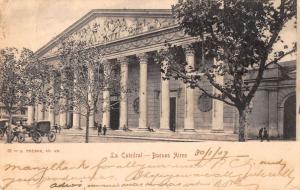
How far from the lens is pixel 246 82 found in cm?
536

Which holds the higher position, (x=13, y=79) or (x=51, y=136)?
(x=13, y=79)

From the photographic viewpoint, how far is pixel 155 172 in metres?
4.80

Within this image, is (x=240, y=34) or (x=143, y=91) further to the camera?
(x=143, y=91)

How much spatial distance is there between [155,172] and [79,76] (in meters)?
2.43

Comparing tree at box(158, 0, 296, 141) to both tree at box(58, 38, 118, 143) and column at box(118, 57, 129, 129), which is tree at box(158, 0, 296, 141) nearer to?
tree at box(58, 38, 118, 143)

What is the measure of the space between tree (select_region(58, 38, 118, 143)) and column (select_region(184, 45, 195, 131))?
1.35 meters

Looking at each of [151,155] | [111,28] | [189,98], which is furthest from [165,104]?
[151,155]

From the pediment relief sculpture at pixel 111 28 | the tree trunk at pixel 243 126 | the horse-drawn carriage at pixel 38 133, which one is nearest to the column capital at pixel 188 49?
the pediment relief sculpture at pixel 111 28

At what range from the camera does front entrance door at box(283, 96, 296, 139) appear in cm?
497

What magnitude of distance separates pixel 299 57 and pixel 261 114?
1854 millimetres

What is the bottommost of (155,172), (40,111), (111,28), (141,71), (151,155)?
(155,172)

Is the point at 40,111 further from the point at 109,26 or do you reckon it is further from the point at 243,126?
the point at 243,126

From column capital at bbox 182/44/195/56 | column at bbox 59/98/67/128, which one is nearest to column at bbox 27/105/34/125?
column at bbox 59/98/67/128

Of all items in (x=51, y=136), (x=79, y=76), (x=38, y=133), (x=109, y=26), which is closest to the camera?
(x=38, y=133)
